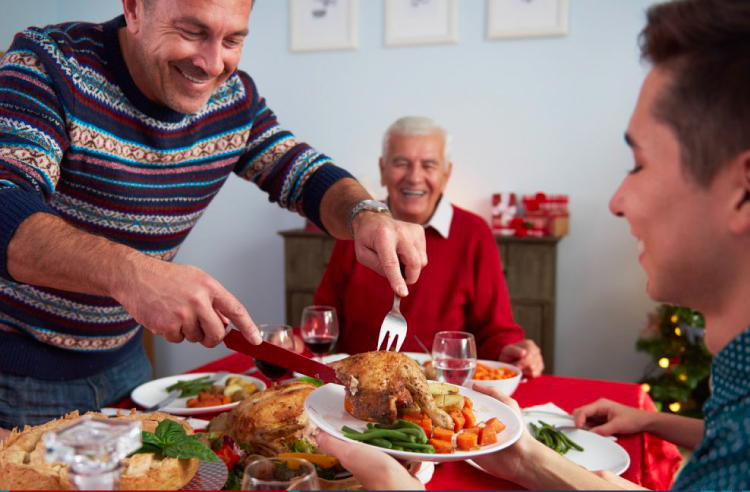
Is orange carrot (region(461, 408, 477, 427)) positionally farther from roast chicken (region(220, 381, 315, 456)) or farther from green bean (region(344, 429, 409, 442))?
roast chicken (region(220, 381, 315, 456))

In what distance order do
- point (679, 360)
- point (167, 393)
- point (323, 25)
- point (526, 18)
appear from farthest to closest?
point (323, 25), point (526, 18), point (679, 360), point (167, 393)

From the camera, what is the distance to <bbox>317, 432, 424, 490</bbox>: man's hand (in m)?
0.93

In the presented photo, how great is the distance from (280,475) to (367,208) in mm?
1011

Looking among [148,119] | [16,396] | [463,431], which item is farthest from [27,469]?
[148,119]

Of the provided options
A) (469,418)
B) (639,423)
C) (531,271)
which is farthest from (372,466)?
(531,271)

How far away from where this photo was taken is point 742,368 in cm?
90

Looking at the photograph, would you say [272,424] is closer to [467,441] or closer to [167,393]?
[467,441]

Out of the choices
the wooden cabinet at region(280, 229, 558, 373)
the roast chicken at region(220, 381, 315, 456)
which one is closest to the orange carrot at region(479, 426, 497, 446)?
the roast chicken at region(220, 381, 315, 456)

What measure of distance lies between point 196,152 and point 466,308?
5.00ft

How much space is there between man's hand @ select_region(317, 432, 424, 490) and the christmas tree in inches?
137

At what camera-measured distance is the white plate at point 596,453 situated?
150cm

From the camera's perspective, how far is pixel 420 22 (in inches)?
195

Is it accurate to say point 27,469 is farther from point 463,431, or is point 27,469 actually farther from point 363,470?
point 463,431

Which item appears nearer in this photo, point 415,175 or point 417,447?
point 417,447
